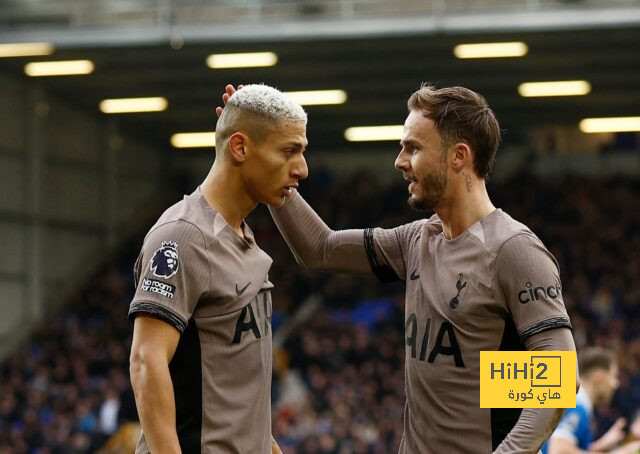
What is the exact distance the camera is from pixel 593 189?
2611 cm

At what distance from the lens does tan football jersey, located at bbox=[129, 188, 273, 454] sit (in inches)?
156

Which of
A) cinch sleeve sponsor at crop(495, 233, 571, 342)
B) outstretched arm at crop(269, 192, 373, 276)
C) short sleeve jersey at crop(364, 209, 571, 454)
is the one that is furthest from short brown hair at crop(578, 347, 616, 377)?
cinch sleeve sponsor at crop(495, 233, 571, 342)

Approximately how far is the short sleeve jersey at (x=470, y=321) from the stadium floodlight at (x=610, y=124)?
76.7 ft

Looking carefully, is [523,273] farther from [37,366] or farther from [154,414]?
[37,366]

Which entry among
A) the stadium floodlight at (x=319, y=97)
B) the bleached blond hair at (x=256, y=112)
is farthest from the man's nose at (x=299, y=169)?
the stadium floodlight at (x=319, y=97)

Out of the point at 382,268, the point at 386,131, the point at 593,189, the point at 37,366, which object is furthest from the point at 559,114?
the point at 382,268

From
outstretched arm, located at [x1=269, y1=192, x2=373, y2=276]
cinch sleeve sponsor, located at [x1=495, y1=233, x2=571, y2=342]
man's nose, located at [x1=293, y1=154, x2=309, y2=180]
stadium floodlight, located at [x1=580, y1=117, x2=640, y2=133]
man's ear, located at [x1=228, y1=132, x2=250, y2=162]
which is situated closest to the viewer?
cinch sleeve sponsor, located at [x1=495, y1=233, x2=571, y2=342]

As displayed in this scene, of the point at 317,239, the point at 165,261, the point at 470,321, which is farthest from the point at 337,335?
the point at 165,261

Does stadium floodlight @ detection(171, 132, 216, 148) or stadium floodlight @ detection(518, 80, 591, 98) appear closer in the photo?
stadium floodlight @ detection(518, 80, 591, 98)

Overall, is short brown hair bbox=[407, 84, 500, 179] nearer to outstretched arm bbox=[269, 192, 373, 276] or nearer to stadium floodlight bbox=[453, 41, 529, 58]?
outstretched arm bbox=[269, 192, 373, 276]

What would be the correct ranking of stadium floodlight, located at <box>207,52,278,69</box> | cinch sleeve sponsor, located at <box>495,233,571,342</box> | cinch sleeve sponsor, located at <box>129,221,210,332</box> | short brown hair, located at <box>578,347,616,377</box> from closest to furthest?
cinch sleeve sponsor, located at <box>129,221,210,332</box> < cinch sleeve sponsor, located at <box>495,233,571,342</box> < short brown hair, located at <box>578,347,616,377</box> < stadium floodlight, located at <box>207,52,278,69</box>

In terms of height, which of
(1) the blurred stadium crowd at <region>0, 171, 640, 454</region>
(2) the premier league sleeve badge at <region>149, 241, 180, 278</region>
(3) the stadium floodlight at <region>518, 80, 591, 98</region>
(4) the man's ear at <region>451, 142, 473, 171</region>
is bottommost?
(1) the blurred stadium crowd at <region>0, 171, 640, 454</region>

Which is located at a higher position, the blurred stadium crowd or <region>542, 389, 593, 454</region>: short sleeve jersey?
<region>542, 389, 593, 454</region>: short sleeve jersey

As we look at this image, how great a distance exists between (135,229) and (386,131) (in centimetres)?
628
